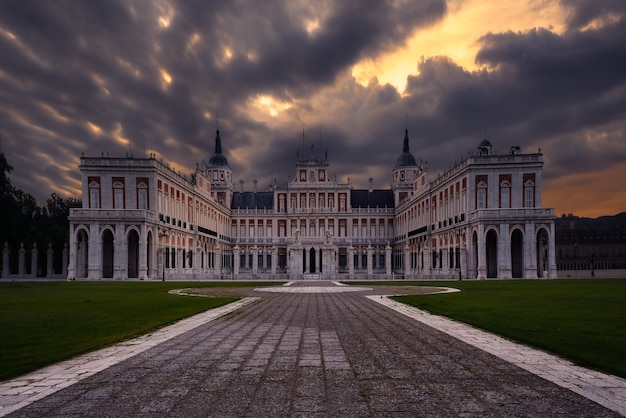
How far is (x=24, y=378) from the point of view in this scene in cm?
837

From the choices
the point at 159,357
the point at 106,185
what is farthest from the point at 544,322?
the point at 106,185

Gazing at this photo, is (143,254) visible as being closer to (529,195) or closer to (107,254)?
(107,254)

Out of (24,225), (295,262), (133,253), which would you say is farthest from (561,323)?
(24,225)

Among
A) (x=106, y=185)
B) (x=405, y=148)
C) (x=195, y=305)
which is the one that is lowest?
(x=195, y=305)

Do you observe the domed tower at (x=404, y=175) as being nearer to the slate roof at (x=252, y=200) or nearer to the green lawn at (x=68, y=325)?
the slate roof at (x=252, y=200)

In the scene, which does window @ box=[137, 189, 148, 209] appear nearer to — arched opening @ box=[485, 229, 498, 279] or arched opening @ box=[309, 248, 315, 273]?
arched opening @ box=[485, 229, 498, 279]

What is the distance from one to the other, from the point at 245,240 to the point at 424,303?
8314 centimetres

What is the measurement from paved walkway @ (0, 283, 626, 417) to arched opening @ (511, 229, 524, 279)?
47016 millimetres

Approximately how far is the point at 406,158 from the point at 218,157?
3771cm

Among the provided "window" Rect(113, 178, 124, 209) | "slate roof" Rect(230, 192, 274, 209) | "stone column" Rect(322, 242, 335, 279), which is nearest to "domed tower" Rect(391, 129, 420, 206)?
"slate roof" Rect(230, 192, 274, 209)

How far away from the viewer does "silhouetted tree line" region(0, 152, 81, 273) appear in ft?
227

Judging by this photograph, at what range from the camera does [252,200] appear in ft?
355

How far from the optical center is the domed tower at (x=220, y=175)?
104m

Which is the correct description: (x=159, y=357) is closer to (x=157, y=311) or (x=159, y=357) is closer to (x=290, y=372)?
(x=290, y=372)
